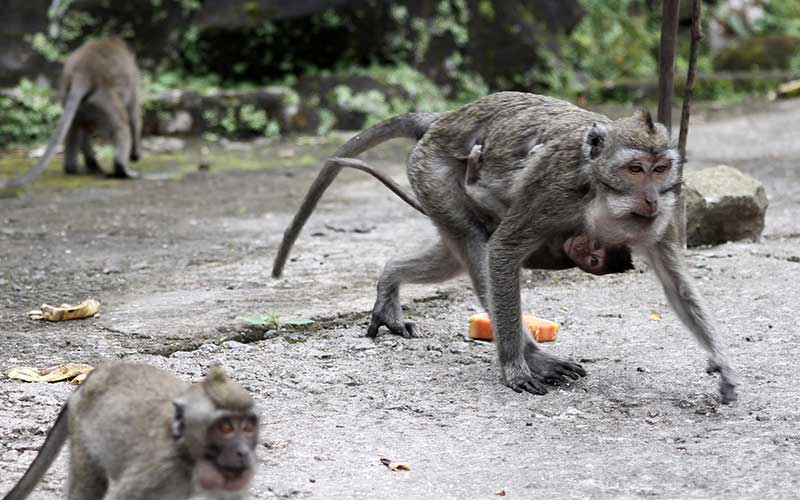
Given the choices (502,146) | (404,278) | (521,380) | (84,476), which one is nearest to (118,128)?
(404,278)

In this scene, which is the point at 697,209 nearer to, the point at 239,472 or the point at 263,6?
the point at 239,472

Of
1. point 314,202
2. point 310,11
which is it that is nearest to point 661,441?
point 314,202

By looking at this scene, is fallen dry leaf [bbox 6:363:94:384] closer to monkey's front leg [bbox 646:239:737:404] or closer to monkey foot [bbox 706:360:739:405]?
monkey's front leg [bbox 646:239:737:404]

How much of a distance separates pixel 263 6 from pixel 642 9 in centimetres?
522

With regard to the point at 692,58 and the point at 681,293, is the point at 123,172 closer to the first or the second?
the point at 692,58

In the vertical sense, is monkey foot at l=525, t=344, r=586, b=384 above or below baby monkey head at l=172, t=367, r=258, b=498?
below

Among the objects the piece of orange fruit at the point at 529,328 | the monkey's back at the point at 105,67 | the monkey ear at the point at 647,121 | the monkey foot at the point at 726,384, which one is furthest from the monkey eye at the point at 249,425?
the monkey's back at the point at 105,67

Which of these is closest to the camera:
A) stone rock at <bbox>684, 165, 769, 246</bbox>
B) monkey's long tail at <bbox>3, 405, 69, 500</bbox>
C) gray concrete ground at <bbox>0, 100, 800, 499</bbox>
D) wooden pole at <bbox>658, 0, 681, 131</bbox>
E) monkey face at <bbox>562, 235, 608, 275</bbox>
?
monkey's long tail at <bbox>3, 405, 69, 500</bbox>

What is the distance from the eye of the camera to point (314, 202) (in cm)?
598

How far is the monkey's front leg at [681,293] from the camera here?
16.0 ft

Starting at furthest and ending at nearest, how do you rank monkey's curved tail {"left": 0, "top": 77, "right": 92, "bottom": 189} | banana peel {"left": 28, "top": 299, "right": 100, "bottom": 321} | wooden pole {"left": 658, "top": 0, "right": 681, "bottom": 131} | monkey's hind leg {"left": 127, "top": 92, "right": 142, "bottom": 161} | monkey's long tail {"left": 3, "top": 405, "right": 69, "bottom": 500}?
monkey's hind leg {"left": 127, "top": 92, "right": 142, "bottom": 161}, monkey's curved tail {"left": 0, "top": 77, "right": 92, "bottom": 189}, wooden pole {"left": 658, "top": 0, "right": 681, "bottom": 131}, banana peel {"left": 28, "top": 299, "right": 100, "bottom": 321}, monkey's long tail {"left": 3, "top": 405, "right": 69, "bottom": 500}

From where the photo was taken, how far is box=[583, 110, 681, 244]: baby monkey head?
4.46m

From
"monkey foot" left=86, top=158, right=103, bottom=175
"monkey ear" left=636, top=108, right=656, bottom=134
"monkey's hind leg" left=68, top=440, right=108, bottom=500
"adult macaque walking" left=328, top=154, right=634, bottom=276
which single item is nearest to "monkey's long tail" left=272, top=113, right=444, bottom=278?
"adult macaque walking" left=328, top=154, right=634, bottom=276

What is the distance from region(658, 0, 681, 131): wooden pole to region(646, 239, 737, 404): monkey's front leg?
1.34m
